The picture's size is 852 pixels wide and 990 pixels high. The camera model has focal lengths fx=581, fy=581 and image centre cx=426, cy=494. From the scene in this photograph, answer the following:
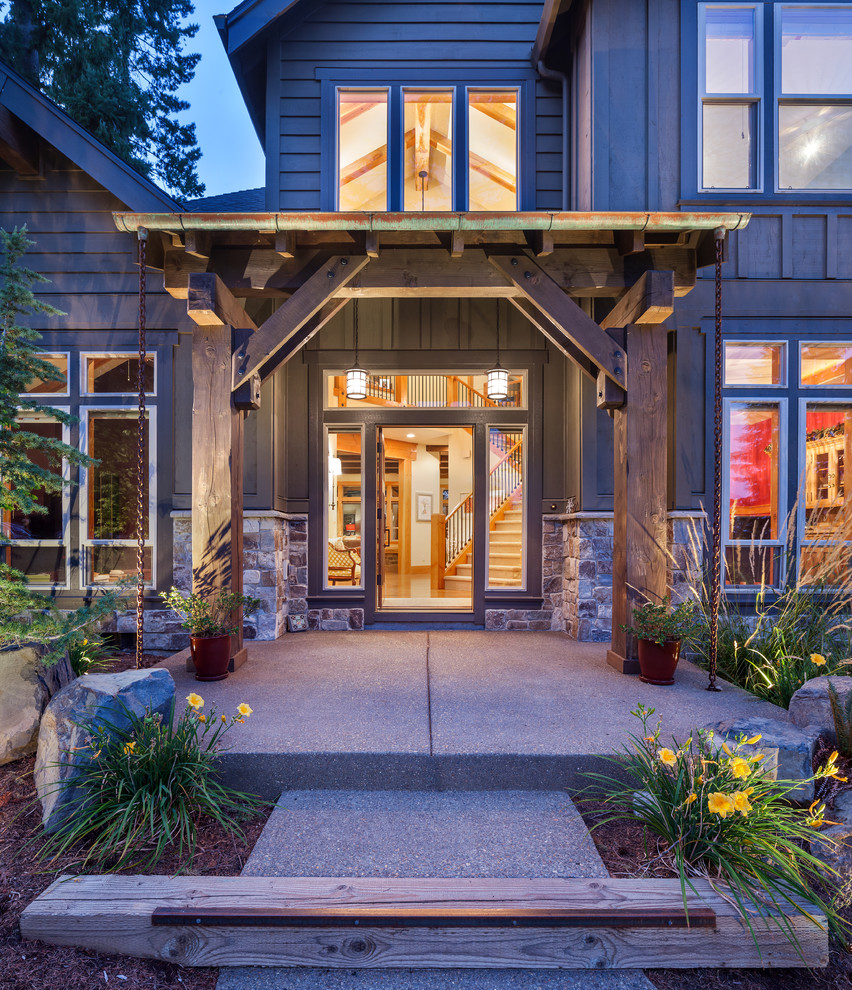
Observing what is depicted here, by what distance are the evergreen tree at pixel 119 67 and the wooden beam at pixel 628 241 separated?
8163mm

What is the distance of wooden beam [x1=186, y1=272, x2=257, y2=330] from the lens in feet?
11.8

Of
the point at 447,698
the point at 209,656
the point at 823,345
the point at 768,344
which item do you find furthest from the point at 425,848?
the point at 823,345

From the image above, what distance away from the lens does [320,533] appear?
5527 millimetres

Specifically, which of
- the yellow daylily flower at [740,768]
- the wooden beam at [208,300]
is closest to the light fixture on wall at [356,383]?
the wooden beam at [208,300]

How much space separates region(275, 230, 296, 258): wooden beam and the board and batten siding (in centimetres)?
190

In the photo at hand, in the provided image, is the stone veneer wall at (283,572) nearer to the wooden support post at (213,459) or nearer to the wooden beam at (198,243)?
the wooden support post at (213,459)

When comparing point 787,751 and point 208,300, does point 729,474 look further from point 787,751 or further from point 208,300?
point 208,300

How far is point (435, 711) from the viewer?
319 cm

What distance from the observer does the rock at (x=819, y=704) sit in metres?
2.87

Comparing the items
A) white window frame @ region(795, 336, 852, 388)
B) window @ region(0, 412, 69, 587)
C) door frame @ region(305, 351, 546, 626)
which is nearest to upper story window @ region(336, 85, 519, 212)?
door frame @ region(305, 351, 546, 626)

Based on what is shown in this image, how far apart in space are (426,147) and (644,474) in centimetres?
384

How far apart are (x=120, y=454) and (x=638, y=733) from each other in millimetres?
4704

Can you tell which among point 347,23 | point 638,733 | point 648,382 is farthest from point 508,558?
point 347,23

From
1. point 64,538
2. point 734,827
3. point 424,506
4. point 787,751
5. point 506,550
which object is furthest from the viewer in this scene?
point 424,506
